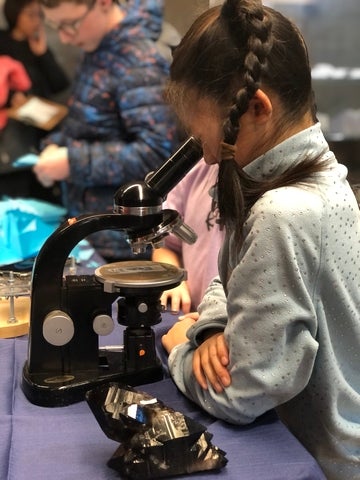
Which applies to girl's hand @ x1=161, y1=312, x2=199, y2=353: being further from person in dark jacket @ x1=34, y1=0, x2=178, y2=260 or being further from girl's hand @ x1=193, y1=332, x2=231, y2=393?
person in dark jacket @ x1=34, y1=0, x2=178, y2=260

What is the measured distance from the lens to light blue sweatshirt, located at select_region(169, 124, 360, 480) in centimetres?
77

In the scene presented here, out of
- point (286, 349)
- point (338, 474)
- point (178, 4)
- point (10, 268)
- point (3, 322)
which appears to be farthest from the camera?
point (178, 4)

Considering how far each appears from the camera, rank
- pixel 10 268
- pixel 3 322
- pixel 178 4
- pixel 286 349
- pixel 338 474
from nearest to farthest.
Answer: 1. pixel 286 349
2. pixel 338 474
3. pixel 3 322
4. pixel 10 268
5. pixel 178 4

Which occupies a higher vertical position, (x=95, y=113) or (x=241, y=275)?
(x=95, y=113)

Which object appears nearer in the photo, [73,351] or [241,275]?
[241,275]

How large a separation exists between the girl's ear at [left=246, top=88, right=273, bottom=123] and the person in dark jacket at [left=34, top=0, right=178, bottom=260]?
4.34 ft

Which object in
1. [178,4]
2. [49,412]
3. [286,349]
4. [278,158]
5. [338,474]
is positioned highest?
[178,4]

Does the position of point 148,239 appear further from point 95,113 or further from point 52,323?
point 95,113

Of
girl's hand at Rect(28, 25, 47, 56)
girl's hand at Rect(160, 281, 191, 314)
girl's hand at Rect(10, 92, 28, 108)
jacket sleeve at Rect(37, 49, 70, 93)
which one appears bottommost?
girl's hand at Rect(160, 281, 191, 314)

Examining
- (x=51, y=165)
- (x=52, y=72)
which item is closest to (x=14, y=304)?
(x=51, y=165)

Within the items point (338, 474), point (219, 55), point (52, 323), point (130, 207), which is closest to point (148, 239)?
point (130, 207)

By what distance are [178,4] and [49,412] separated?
161 centimetres

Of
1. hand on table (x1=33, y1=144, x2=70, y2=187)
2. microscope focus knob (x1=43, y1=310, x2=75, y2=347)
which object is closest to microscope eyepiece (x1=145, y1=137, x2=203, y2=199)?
microscope focus knob (x1=43, y1=310, x2=75, y2=347)

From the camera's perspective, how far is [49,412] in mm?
871
